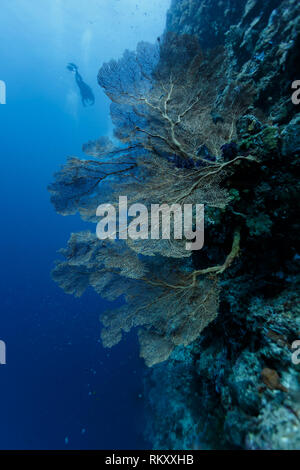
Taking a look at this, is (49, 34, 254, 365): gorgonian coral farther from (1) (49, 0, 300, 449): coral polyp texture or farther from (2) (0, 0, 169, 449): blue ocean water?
(2) (0, 0, 169, 449): blue ocean water

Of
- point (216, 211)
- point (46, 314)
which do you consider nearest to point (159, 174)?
point (216, 211)

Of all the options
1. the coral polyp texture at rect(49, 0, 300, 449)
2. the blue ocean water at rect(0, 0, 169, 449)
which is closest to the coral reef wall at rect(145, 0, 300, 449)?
the coral polyp texture at rect(49, 0, 300, 449)

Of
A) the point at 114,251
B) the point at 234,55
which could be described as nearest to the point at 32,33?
the point at 234,55

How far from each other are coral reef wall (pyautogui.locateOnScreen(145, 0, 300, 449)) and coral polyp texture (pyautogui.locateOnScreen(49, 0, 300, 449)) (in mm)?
17

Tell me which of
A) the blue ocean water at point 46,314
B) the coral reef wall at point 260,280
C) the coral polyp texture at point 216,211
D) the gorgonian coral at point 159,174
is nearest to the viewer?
the coral reef wall at point 260,280

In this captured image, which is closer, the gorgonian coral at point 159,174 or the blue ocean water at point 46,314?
the gorgonian coral at point 159,174

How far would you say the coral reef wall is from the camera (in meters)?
1.98

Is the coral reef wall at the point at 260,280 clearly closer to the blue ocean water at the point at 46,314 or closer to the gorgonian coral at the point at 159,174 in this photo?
the gorgonian coral at the point at 159,174

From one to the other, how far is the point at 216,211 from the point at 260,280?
4.31ft

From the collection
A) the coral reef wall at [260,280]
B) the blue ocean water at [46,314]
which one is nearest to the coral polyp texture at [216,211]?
the coral reef wall at [260,280]

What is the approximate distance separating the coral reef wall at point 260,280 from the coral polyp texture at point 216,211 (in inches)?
0.7

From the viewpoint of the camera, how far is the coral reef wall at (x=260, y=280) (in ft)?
6.51

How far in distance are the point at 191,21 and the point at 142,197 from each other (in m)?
8.59
